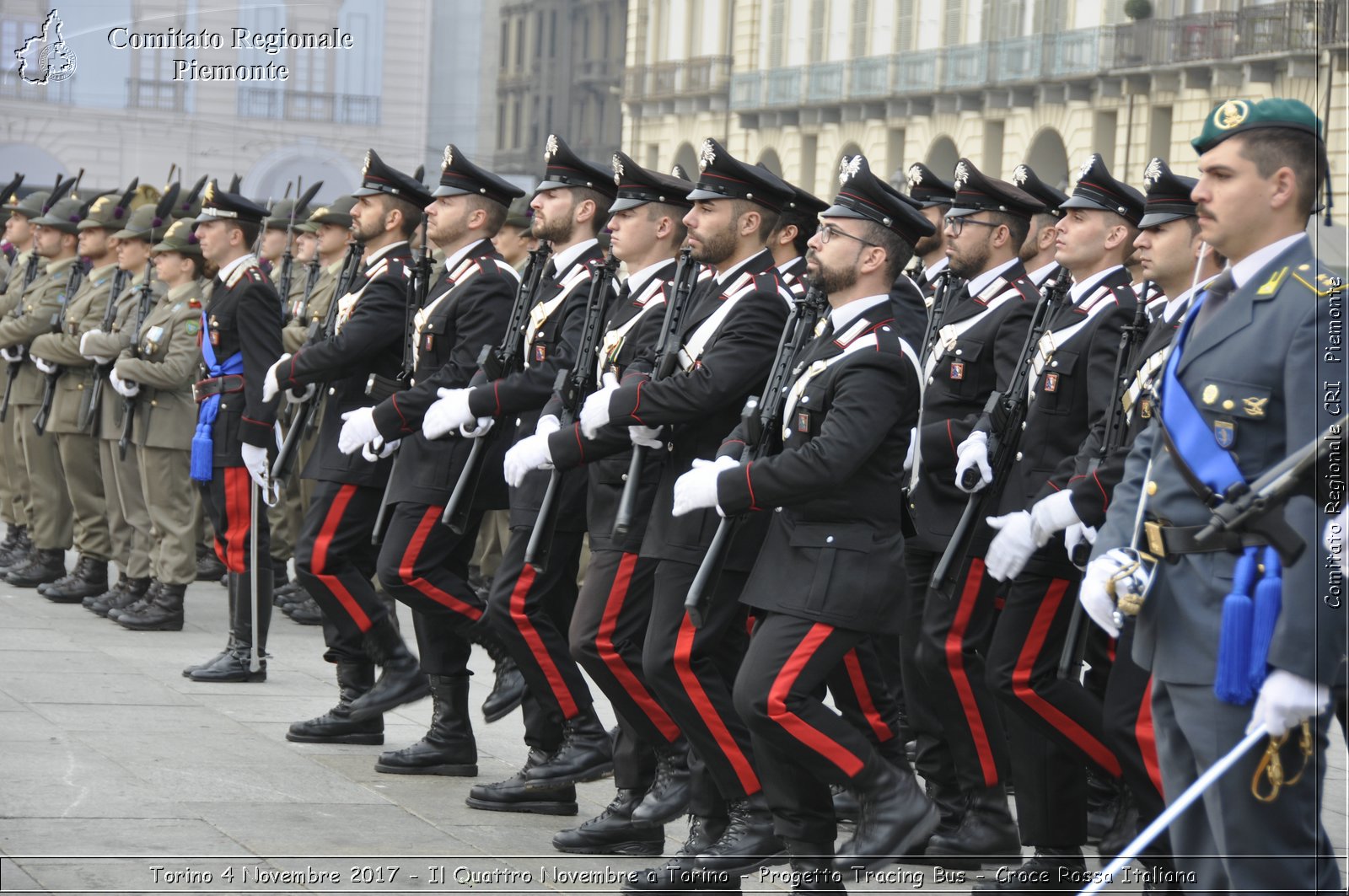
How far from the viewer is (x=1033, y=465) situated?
6.00m

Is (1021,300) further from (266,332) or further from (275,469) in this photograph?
(266,332)

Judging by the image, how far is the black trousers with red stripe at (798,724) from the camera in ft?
16.4

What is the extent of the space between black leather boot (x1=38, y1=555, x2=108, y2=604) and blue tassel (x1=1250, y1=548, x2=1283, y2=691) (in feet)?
27.9

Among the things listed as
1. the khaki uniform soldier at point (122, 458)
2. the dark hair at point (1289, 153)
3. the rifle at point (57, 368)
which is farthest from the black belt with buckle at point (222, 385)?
the dark hair at point (1289, 153)

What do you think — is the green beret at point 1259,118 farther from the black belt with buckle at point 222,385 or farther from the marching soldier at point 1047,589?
the black belt with buckle at point 222,385

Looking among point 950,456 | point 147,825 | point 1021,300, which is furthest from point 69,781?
point 1021,300

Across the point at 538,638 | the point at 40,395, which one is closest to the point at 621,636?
the point at 538,638

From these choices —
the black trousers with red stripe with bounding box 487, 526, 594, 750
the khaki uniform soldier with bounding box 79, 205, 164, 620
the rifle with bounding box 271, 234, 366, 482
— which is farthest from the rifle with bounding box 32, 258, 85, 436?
the black trousers with red stripe with bounding box 487, 526, 594, 750

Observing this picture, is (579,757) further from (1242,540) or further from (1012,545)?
(1242,540)

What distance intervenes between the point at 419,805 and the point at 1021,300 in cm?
259

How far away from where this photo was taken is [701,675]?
216 inches

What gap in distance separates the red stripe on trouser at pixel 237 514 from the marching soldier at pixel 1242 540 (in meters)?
5.32

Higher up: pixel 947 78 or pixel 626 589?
pixel 947 78

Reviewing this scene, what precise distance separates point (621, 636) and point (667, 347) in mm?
887
